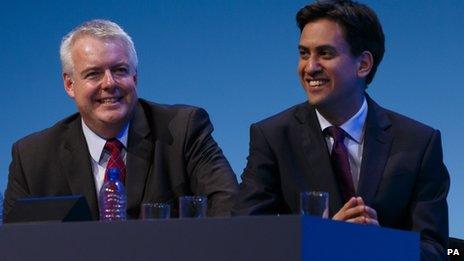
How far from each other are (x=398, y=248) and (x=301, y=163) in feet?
2.94

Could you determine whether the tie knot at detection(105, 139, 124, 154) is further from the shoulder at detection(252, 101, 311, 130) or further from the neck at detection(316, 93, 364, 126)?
the neck at detection(316, 93, 364, 126)

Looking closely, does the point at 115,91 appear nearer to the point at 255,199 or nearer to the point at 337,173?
the point at 255,199

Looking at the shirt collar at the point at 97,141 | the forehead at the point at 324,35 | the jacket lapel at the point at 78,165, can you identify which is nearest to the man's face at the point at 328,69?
the forehead at the point at 324,35

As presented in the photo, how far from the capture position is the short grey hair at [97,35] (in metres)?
2.80

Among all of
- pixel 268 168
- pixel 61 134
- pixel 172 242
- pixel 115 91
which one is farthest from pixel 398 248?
pixel 61 134

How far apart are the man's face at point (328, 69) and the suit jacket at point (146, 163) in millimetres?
446

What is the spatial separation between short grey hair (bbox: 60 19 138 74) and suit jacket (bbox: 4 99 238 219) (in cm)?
21

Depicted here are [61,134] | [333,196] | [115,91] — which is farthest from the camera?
[61,134]

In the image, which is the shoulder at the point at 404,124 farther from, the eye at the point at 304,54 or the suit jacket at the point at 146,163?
the suit jacket at the point at 146,163

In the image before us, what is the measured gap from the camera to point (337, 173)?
2.52 meters

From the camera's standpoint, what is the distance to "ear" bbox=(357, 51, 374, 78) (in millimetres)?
2600

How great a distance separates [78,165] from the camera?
2.82 metres

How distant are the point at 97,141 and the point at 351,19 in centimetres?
94

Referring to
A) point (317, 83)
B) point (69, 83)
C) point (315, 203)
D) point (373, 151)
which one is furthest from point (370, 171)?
point (69, 83)
